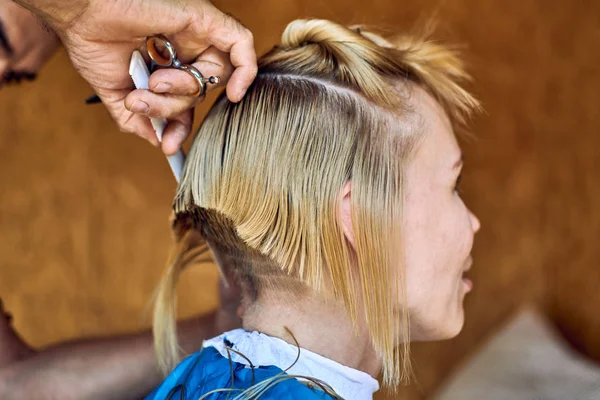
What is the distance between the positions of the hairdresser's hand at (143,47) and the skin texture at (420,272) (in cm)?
27

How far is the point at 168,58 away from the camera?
1.08 m

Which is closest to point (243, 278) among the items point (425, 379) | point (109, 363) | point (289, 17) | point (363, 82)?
point (363, 82)

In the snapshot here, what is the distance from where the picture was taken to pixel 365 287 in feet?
3.65

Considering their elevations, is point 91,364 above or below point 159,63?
below

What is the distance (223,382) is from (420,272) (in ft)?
1.16

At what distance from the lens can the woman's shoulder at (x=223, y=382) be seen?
40.0 inches

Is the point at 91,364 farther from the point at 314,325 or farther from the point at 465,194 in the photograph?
the point at 465,194

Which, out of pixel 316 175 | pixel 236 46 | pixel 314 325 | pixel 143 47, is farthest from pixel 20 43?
pixel 314 325

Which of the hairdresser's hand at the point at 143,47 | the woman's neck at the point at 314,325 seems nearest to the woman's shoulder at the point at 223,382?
the woman's neck at the point at 314,325

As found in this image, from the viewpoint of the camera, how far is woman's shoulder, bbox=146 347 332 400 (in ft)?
3.34

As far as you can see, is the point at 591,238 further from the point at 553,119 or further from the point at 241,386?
the point at 241,386

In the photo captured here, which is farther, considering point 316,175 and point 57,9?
point 316,175

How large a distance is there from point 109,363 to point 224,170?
0.65m

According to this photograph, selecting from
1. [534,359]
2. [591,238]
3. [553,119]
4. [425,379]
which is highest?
[553,119]
